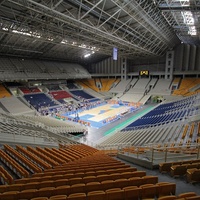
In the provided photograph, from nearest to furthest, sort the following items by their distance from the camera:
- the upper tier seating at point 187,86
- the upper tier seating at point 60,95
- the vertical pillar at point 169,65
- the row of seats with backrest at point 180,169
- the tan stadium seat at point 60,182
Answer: the tan stadium seat at point 60,182
the row of seats with backrest at point 180,169
the upper tier seating at point 187,86
the upper tier seating at point 60,95
the vertical pillar at point 169,65

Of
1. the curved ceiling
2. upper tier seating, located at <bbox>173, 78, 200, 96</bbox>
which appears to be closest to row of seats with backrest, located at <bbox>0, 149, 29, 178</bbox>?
the curved ceiling

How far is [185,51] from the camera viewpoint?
1491 inches

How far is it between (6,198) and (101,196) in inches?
85.2

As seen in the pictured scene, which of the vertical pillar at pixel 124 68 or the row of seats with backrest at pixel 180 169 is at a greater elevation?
the vertical pillar at pixel 124 68

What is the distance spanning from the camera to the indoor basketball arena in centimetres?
488

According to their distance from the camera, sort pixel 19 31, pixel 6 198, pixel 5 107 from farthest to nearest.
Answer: pixel 5 107 → pixel 19 31 → pixel 6 198

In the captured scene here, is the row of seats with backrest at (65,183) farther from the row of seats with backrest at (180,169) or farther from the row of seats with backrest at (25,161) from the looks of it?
the row of seats with backrest at (25,161)

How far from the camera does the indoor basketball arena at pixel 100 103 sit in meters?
4.88

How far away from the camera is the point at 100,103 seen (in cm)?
3844

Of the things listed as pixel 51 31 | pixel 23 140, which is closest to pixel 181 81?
pixel 51 31

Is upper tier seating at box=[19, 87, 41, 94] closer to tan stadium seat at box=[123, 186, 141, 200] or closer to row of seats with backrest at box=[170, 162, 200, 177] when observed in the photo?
row of seats with backrest at box=[170, 162, 200, 177]

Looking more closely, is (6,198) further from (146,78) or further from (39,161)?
(146,78)

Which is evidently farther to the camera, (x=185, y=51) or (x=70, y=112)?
(x=185, y=51)

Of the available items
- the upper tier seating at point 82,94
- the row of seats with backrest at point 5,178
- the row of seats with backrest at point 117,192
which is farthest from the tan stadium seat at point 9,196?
the upper tier seating at point 82,94
